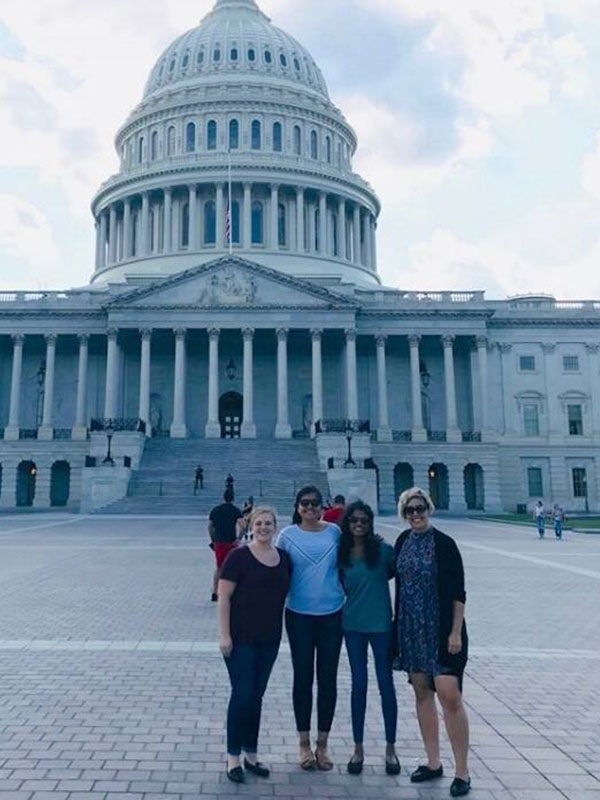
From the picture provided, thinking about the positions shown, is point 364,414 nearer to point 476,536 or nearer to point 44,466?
point 44,466

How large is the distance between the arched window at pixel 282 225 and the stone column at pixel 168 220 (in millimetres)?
10946

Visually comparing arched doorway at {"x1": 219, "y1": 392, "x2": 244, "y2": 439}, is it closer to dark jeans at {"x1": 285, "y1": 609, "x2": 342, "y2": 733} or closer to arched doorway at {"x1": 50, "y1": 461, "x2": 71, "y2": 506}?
arched doorway at {"x1": 50, "y1": 461, "x2": 71, "y2": 506}

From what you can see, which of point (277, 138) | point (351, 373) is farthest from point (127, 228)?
point (351, 373)

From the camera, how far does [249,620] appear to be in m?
6.03

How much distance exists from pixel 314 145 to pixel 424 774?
3249 inches

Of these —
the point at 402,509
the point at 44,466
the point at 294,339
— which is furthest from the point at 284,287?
the point at 402,509

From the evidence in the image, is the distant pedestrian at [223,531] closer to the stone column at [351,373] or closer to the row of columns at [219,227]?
the stone column at [351,373]

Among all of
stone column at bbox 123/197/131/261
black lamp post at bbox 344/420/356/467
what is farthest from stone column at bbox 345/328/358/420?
stone column at bbox 123/197/131/261

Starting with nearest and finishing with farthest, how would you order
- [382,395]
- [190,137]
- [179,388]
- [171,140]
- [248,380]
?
[179,388], [248,380], [382,395], [190,137], [171,140]

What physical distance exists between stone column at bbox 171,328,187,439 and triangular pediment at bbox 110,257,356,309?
265 centimetres

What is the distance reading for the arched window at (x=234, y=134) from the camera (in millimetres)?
78750

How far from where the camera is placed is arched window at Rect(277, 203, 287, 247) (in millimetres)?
76000

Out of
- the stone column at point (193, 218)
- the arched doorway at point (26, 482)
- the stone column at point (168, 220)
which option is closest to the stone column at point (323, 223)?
the stone column at point (193, 218)

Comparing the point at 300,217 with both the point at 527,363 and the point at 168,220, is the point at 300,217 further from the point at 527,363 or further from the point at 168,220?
the point at 527,363
